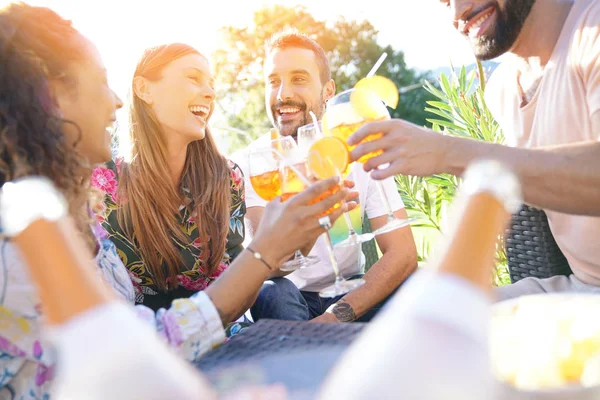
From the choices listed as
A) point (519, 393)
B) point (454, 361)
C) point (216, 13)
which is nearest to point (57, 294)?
point (454, 361)

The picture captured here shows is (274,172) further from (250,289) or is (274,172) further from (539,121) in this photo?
(539,121)

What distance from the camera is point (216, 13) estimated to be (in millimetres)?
24938

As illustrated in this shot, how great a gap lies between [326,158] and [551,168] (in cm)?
77

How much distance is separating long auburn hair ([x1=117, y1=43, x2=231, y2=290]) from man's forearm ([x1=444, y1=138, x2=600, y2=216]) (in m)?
1.60

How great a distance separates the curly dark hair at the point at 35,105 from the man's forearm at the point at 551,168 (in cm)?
124

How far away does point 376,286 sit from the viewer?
3250 millimetres

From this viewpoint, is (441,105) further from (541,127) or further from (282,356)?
(282,356)

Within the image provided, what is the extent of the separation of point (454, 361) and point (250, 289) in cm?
132

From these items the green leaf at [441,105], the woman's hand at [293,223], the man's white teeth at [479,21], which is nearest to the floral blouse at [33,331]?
the woman's hand at [293,223]

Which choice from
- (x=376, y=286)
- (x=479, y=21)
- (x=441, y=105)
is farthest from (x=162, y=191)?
(x=441, y=105)

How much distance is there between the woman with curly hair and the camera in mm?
1561

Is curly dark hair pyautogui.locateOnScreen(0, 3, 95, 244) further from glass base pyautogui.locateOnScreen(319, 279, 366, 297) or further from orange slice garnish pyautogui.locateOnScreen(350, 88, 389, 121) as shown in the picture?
orange slice garnish pyautogui.locateOnScreen(350, 88, 389, 121)

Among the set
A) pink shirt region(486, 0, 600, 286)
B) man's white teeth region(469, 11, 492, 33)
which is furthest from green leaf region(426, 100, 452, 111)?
pink shirt region(486, 0, 600, 286)

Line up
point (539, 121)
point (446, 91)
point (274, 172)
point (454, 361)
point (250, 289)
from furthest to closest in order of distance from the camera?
point (446, 91) < point (539, 121) < point (274, 172) < point (250, 289) < point (454, 361)
